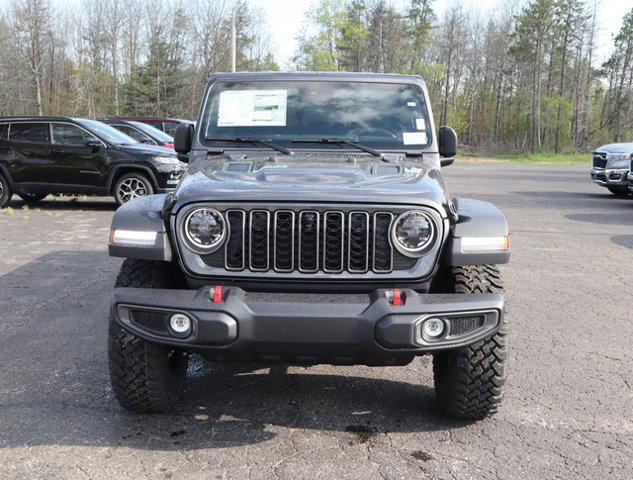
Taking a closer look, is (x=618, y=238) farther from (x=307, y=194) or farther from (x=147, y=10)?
(x=147, y=10)

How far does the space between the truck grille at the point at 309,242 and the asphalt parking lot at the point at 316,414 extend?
91cm

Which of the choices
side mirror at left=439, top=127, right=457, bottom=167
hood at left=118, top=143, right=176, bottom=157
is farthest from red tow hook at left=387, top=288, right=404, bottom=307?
hood at left=118, top=143, right=176, bottom=157

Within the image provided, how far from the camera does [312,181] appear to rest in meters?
3.21

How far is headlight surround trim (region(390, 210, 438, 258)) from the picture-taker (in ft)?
9.87

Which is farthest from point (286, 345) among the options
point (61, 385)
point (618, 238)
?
point (618, 238)

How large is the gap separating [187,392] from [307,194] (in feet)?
5.20

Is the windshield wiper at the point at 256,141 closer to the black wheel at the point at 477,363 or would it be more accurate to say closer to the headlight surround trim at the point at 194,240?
the headlight surround trim at the point at 194,240

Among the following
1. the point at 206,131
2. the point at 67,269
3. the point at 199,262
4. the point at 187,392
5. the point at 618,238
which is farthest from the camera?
the point at 618,238

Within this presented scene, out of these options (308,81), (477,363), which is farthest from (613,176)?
(477,363)

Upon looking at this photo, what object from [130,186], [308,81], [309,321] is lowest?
[130,186]

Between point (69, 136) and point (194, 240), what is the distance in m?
9.92

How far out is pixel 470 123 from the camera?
65250mm

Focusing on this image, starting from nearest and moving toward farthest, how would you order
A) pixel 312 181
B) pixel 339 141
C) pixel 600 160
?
pixel 312 181 < pixel 339 141 < pixel 600 160

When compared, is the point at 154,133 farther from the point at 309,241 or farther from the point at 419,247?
the point at 419,247
